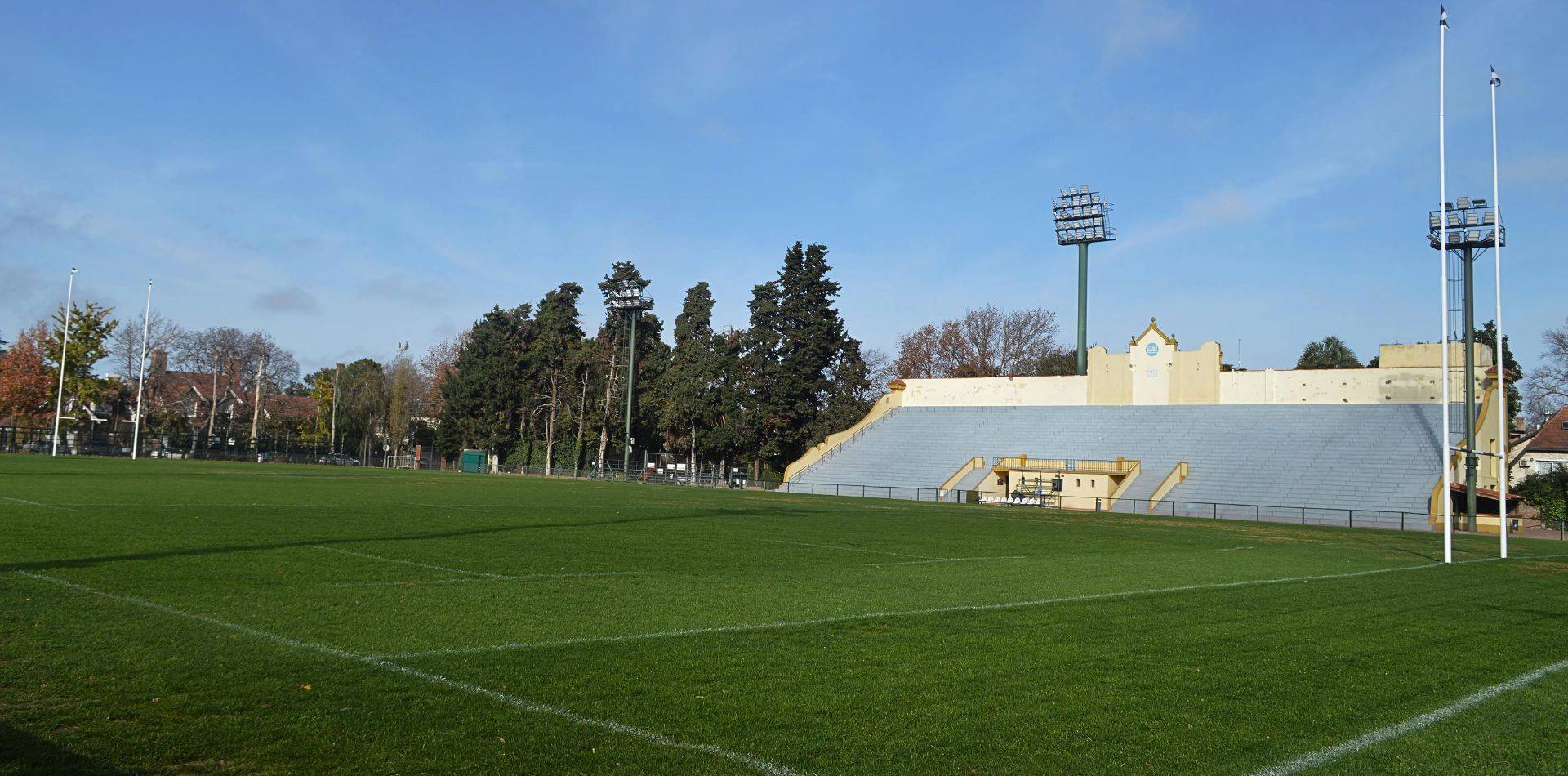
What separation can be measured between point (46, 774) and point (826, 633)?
229 inches

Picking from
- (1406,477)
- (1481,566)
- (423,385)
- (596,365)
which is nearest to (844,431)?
(596,365)

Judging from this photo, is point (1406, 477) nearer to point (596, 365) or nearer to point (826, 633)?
point (826, 633)

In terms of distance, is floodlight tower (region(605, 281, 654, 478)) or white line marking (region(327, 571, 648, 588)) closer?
white line marking (region(327, 571, 648, 588))

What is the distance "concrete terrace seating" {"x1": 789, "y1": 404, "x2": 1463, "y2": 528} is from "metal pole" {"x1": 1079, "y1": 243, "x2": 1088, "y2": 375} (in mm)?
5580

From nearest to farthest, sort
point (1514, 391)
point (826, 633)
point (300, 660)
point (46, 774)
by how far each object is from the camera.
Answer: point (46, 774) < point (300, 660) < point (826, 633) < point (1514, 391)

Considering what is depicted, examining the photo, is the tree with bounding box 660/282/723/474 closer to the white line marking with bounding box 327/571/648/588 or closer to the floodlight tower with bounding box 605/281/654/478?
the floodlight tower with bounding box 605/281/654/478

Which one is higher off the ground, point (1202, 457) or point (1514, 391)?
point (1514, 391)

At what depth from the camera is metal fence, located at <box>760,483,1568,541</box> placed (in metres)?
41.3

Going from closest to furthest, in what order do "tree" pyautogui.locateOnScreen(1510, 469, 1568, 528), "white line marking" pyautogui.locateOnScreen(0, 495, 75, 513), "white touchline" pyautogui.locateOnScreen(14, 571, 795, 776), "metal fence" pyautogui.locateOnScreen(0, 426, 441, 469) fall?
"white touchline" pyautogui.locateOnScreen(14, 571, 795, 776)
"white line marking" pyautogui.locateOnScreen(0, 495, 75, 513)
"tree" pyautogui.locateOnScreen(1510, 469, 1568, 528)
"metal fence" pyautogui.locateOnScreen(0, 426, 441, 469)

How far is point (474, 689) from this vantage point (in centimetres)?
628

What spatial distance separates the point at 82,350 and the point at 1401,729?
86.7m

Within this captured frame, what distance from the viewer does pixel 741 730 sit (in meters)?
5.59

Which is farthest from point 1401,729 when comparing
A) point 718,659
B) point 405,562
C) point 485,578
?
point 405,562

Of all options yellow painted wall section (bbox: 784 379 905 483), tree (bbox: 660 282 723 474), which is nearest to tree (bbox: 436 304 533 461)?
tree (bbox: 660 282 723 474)
